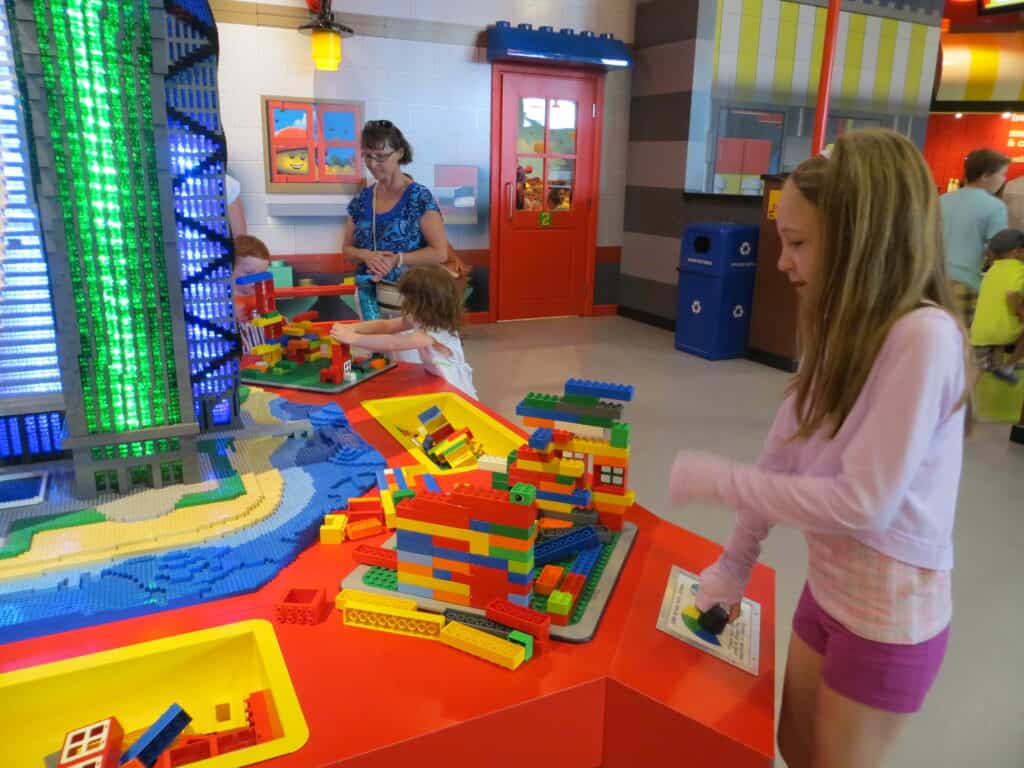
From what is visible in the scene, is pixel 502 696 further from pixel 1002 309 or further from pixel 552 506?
pixel 1002 309

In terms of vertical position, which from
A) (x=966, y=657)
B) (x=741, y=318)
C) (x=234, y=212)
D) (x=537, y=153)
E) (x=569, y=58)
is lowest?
(x=966, y=657)

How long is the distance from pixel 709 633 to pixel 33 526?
49.1 inches

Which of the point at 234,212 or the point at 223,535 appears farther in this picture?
the point at 234,212

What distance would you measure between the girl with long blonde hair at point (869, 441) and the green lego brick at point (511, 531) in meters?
0.23

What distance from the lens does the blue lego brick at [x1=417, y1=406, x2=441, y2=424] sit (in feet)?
6.79

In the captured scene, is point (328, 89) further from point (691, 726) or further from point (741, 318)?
point (691, 726)

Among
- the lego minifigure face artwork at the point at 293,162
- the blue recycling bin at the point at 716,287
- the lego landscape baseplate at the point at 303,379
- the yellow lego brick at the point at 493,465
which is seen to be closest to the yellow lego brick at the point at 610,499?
the yellow lego brick at the point at 493,465

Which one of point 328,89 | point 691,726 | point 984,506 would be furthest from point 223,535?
point 328,89

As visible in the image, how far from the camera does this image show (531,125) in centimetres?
650

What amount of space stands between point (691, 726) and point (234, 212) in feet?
16.2

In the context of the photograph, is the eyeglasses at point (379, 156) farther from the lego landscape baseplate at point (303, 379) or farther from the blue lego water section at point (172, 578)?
the blue lego water section at point (172, 578)

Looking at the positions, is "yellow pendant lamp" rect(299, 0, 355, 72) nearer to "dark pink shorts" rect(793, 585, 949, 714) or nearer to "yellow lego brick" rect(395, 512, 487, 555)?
"yellow lego brick" rect(395, 512, 487, 555)

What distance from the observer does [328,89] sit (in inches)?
219

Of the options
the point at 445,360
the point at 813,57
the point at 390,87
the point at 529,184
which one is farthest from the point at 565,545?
the point at 813,57
